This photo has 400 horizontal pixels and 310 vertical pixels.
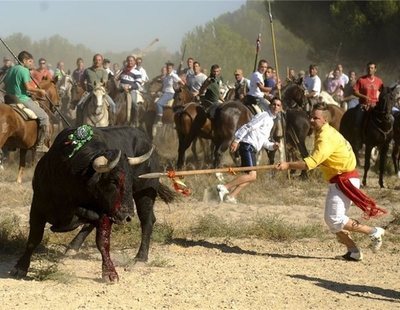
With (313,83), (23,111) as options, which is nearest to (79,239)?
(23,111)

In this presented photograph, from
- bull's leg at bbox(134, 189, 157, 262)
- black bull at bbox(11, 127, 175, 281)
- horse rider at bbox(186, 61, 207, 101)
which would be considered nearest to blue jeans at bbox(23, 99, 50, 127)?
bull's leg at bbox(134, 189, 157, 262)

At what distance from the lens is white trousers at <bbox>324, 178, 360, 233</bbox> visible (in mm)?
9645

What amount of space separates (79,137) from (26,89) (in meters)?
7.49

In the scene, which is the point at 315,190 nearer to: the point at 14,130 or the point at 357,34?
the point at 14,130

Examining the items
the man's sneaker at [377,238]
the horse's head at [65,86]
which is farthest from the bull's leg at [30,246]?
the horse's head at [65,86]

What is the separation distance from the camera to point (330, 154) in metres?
9.62

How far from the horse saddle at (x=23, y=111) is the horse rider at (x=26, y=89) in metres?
0.09

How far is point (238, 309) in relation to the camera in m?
7.32

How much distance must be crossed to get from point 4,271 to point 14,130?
7.00m

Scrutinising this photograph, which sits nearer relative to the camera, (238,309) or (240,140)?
(238,309)

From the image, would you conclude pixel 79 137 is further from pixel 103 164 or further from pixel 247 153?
pixel 247 153

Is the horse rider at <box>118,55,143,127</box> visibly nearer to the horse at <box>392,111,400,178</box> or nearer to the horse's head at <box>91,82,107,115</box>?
the horse's head at <box>91,82,107,115</box>

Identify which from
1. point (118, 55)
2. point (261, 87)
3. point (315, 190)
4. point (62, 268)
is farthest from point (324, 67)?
point (118, 55)

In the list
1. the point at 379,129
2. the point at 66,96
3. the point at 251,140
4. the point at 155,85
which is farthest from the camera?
the point at 155,85
